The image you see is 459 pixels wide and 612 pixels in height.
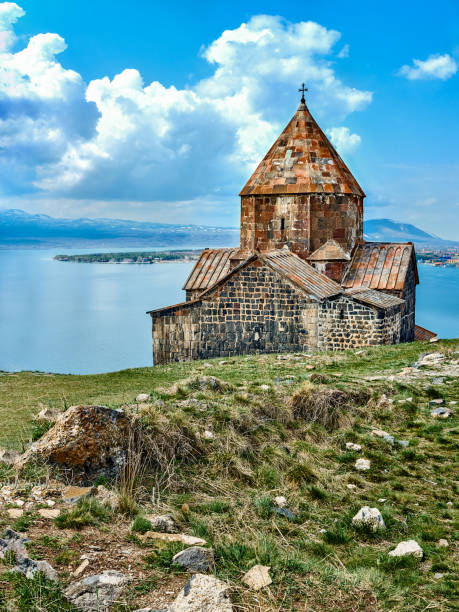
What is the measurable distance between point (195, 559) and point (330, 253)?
44.5 feet

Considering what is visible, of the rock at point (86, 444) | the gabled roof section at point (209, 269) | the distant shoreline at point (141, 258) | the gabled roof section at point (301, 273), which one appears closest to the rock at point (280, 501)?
the rock at point (86, 444)

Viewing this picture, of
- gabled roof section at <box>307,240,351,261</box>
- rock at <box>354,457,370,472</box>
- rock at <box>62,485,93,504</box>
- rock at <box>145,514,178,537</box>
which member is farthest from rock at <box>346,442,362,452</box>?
gabled roof section at <box>307,240,351,261</box>

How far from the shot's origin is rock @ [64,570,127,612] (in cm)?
314

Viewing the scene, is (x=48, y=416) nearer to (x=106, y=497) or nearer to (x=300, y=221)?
(x=106, y=497)

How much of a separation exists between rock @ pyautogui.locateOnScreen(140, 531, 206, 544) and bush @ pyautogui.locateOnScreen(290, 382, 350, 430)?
10.9 feet

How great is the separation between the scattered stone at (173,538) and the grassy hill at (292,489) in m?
0.09

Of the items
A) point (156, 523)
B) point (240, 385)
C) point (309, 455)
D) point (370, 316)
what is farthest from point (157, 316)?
point (156, 523)

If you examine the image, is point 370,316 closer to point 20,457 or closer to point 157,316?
point 157,316

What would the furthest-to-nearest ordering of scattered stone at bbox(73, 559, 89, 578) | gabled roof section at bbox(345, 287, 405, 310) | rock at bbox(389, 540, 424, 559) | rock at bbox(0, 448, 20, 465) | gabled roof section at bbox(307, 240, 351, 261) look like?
gabled roof section at bbox(307, 240, 351, 261), gabled roof section at bbox(345, 287, 405, 310), rock at bbox(0, 448, 20, 465), rock at bbox(389, 540, 424, 559), scattered stone at bbox(73, 559, 89, 578)

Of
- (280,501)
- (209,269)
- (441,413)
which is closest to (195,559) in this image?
(280,501)

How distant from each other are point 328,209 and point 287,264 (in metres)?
2.70

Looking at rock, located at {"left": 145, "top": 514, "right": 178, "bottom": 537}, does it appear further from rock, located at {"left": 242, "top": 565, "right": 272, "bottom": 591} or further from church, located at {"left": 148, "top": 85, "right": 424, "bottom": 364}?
church, located at {"left": 148, "top": 85, "right": 424, "bottom": 364}

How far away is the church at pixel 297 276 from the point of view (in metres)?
13.8

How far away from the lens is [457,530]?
4.70 metres
